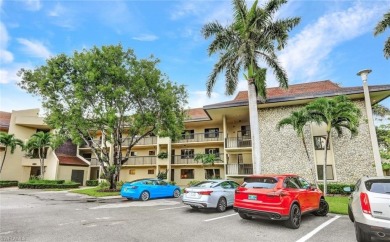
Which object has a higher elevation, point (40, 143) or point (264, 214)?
point (40, 143)

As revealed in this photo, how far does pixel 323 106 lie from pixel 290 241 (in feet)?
40.0

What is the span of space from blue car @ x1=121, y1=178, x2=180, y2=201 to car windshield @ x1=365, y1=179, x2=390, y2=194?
39.9ft

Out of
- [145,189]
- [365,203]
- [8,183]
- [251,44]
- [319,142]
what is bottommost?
[8,183]

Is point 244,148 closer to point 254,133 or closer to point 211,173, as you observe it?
point 211,173

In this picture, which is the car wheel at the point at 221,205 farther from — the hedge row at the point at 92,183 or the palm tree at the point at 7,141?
the palm tree at the point at 7,141

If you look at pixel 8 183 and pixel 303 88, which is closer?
pixel 303 88

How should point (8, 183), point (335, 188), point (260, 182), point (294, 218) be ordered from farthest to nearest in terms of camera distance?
1. point (8, 183)
2. point (335, 188)
3. point (260, 182)
4. point (294, 218)

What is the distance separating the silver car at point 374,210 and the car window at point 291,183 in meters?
2.22

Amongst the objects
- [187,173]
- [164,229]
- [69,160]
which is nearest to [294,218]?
[164,229]

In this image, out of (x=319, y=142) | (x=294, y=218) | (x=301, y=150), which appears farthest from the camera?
(x=319, y=142)

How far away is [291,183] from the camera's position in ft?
25.8

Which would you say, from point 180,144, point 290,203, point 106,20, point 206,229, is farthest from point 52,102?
point 290,203

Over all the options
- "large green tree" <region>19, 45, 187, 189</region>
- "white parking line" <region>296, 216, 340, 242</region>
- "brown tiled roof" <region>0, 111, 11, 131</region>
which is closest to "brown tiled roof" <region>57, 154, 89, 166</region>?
"brown tiled roof" <region>0, 111, 11, 131</region>

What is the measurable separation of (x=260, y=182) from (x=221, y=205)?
11.2 feet
